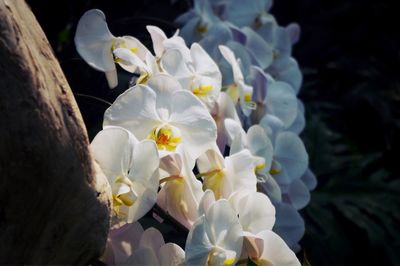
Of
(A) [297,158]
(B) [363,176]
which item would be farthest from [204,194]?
(B) [363,176]

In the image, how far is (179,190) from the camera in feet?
2.84

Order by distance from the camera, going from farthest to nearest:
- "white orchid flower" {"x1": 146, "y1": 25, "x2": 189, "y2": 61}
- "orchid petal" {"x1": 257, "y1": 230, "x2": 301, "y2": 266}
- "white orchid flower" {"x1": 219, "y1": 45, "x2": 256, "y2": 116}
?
"white orchid flower" {"x1": 219, "y1": 45, "x2": 256, "y2": 116}, "white orchid flower" {"x1": 146, "y1": 25, "x2": 189, "y2": 61}, "orchid petal" {"x1": 257, "y1": 230, "x2": 301, "y2": 266}

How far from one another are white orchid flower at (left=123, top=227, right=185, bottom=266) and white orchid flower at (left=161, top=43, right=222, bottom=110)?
9.4 inches

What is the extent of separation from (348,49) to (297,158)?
1.31 m

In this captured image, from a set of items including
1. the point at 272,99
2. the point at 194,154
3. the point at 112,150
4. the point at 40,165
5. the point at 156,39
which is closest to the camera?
the point at 40,165

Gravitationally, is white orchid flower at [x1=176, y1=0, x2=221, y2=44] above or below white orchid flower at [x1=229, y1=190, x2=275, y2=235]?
above

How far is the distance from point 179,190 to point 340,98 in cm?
156

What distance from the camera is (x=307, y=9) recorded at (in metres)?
2.44

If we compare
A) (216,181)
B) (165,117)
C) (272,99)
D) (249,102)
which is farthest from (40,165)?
(272,99)

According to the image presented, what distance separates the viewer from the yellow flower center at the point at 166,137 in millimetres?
853

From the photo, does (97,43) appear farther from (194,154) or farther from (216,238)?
(216,238)

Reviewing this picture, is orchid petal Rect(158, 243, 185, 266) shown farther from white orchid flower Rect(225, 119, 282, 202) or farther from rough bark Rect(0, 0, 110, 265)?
white orchid flower Rect(225, 119, 282, 202)

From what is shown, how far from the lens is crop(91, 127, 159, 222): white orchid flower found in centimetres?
78

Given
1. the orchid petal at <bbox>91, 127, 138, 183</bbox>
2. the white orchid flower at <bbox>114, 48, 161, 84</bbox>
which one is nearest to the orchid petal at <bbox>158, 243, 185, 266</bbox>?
the orchid petal at <bbox>91, 127, 138, 183</bbox>
